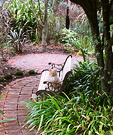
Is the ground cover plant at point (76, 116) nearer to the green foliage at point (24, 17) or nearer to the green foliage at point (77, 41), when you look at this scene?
the green foliage at point (77, 41)

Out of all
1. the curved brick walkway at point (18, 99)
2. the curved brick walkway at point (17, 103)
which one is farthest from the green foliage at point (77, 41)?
the curved brick walkway at point (17, 103)

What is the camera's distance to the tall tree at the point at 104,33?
2594 mm

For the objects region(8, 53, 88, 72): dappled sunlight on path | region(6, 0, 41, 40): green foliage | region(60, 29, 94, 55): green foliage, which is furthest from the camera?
region(6, 0, 41, 40): green foliage

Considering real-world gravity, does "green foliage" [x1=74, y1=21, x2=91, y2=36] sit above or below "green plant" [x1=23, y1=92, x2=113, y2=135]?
above

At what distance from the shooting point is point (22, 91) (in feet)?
12.3

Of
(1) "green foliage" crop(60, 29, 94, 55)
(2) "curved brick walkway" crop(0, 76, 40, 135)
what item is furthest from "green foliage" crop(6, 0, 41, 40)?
(2) "curved brick walkway" crop(0, 76, 40, 135)

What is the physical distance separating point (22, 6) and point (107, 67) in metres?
7.97

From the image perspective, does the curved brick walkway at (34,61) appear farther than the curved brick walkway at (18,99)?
Yes

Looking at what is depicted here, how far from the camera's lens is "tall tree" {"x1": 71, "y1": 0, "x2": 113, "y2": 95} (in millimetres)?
2594

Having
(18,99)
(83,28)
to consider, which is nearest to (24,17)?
(83,28)

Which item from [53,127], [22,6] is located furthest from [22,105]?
[22,6]

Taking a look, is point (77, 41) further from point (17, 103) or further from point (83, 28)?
point (17, 103)

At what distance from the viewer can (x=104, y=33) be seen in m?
2.71

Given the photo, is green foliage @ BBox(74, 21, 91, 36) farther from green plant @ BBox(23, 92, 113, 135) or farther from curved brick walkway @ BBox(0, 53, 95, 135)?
green plant @ BBox(23, 92, 113, 135)
